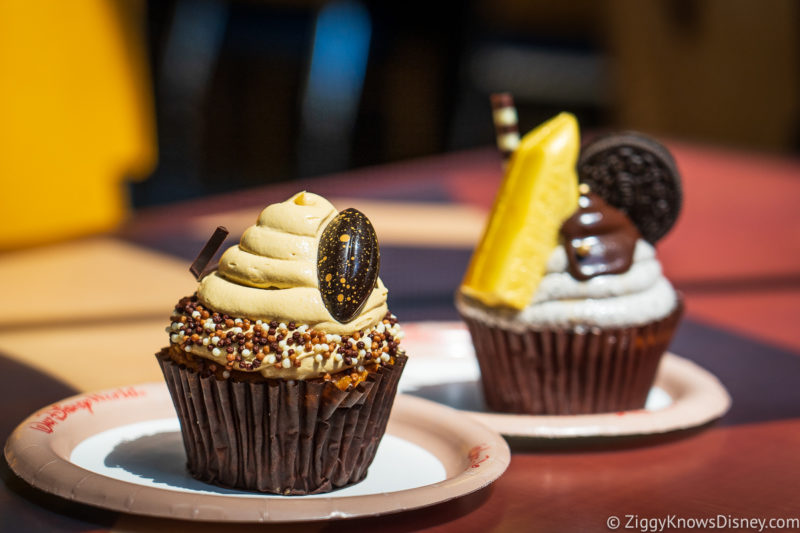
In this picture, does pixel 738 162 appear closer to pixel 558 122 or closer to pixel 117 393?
pixel 558 122

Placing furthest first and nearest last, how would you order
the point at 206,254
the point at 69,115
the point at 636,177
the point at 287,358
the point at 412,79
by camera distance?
the point at 412,79 < the point at 69,115 < the point at 636,177 < the point at 206,254 < the point at 287,358

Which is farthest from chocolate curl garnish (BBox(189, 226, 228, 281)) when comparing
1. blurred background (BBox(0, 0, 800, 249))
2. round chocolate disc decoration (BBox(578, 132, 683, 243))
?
blurred background (BBox(0, 0, 800, 249))

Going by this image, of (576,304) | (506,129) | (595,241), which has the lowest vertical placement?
(576,304)

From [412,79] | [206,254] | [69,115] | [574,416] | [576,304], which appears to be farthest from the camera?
[412,79]

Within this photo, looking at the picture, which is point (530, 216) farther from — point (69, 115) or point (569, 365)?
point (69, 115)

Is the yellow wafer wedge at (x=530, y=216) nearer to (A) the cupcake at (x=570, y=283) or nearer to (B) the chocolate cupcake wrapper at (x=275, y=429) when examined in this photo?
(A) the cupcake at (x=570, y=283)

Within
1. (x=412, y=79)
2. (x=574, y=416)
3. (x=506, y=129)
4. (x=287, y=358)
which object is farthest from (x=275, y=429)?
(x=412, y=79)
